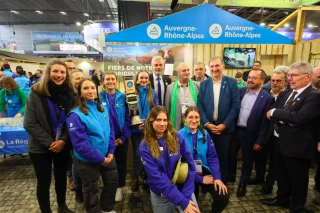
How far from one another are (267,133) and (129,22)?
286 inches

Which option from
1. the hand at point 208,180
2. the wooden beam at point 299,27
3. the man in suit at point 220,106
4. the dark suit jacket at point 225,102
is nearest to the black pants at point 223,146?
the man in suit at point 220,106

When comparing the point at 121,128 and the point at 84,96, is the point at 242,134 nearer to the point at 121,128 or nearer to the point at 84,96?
the point at 121,128

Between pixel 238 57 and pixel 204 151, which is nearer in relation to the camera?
pixel 204 151

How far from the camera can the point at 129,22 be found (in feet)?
26.6

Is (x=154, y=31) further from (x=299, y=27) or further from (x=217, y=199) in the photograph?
(x=299, y=27)

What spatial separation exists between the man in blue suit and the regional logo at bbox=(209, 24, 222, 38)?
2335 mm

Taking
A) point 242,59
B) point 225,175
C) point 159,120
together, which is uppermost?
point 242,59

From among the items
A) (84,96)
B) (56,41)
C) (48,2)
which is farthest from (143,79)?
(56,41)

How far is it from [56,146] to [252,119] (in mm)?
2294

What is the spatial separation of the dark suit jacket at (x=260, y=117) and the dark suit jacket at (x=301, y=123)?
44 centimetres

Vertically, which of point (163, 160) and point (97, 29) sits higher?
point (97, 29)

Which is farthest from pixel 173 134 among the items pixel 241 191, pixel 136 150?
pixel 241 191

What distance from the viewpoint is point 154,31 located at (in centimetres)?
438

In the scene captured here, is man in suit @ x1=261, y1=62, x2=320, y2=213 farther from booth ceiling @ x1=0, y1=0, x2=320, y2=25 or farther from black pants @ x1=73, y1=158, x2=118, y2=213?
booth ceiling @ x1=0, y1=0, x2=320, y2=25
